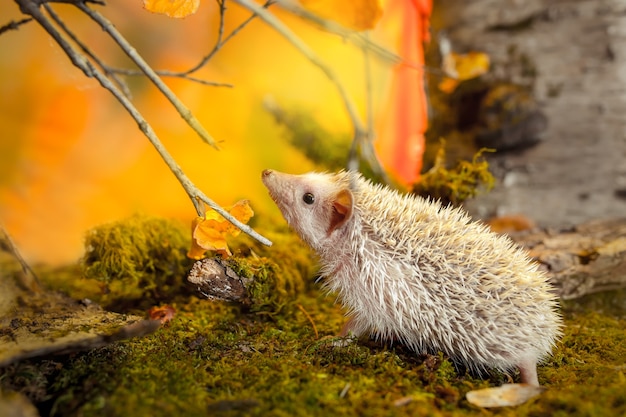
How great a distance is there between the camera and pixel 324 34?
3.52 m

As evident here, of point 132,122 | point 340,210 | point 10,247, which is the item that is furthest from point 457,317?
point 10,247

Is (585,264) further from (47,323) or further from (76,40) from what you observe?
(76,40)

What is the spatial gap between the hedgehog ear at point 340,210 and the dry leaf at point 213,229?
0.46m

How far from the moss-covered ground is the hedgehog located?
117mm

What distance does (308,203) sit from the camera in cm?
258

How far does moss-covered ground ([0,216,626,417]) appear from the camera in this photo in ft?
5.66

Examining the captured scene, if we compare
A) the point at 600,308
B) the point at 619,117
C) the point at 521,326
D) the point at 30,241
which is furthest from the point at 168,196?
the point at 619,117

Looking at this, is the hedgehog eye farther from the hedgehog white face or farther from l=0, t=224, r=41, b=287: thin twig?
l=0, t=224, r=41, b=287: thin twig

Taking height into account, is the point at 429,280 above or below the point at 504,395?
above

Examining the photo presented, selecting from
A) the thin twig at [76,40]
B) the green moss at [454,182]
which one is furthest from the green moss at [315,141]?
the thin twig at [76,40]

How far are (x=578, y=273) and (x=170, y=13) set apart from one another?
2818mm

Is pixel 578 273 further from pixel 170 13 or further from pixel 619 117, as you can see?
pixel 170 13

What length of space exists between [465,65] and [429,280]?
2512 mm

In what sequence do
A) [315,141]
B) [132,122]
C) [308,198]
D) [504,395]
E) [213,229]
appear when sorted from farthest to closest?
[315,141] < [132,122] < [308,198] < [213,229] < [504,395]
